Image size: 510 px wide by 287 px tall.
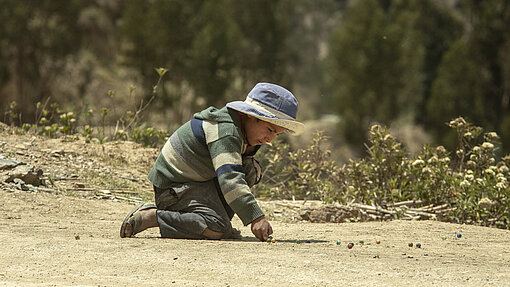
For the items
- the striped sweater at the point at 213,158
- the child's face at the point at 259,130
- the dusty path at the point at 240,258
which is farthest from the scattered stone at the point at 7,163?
the child's face at the point at 259,130

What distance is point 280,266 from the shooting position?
9.71ft

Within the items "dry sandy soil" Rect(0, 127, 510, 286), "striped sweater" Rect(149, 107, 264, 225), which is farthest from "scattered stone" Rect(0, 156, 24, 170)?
"striped sweater" Rect(149, 107, 264, 225)

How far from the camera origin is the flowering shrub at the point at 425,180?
212 inches

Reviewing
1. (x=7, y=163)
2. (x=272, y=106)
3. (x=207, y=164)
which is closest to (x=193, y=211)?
(x=207, y=164)

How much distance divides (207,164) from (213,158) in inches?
8.3

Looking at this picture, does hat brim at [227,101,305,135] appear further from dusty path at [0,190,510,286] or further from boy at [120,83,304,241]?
dusty path at [0,190,510,286]

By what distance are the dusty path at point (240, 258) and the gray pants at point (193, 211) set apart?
137mm

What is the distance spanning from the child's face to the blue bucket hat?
0.24 feet

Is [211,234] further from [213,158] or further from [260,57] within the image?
[260,57]

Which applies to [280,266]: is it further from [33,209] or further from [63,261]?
[33,209]

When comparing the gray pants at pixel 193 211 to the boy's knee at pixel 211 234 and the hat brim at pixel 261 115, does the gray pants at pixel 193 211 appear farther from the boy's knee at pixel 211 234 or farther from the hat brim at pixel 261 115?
the hat brim at pixel 261 115

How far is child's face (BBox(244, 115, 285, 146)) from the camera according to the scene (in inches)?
150

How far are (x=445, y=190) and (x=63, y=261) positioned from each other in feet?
11.8

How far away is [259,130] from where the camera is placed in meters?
3.82
